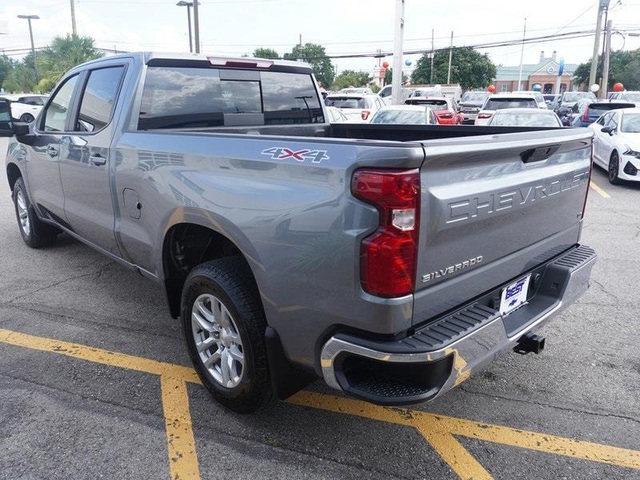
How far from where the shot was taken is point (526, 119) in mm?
11992

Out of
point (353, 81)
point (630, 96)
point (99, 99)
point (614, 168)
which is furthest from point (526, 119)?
point (353, 81)

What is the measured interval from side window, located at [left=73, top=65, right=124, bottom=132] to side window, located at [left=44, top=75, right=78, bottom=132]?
34 centimetres

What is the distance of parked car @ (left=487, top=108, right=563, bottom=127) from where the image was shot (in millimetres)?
11774

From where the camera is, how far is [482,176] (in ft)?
7.93

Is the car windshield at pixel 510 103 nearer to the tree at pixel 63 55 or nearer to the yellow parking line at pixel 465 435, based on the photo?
the yellow parking line at pixel 465 435

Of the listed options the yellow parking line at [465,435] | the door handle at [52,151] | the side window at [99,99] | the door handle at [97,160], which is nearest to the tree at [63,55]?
the door handle at [52,151]

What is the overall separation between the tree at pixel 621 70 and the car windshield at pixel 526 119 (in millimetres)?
58340

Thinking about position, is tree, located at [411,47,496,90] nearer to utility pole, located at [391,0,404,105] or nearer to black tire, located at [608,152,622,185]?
utility pole, located at [391,0,404,105]

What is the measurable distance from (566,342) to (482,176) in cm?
216

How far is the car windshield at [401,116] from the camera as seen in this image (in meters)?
12.5

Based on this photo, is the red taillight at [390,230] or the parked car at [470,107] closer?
the red taillight at [390,230]

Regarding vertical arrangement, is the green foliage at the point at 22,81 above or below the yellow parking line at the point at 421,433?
above

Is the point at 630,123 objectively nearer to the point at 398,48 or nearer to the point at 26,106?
the point at 398,48

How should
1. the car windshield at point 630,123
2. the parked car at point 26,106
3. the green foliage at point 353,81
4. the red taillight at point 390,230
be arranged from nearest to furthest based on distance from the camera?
the red taillight at point 390,230
the car windshield at point 630,123
the parked car at point 26,106
the green foliage at point 353,81
